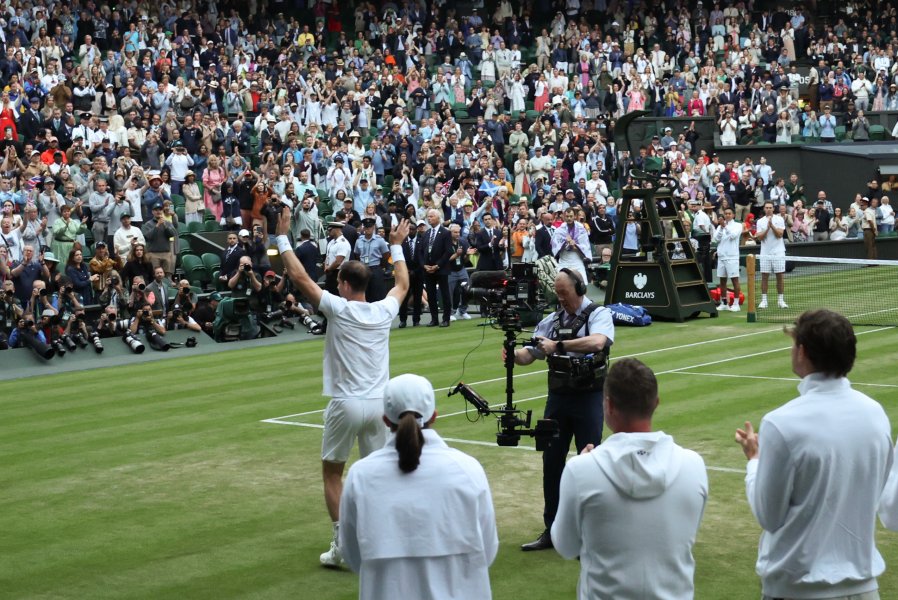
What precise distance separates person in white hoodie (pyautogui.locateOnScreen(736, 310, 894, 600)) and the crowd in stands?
62.7ft

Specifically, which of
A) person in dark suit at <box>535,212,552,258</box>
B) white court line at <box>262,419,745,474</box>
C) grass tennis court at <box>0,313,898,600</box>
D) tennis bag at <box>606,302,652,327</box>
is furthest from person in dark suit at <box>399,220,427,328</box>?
white court line at <box>262,419,745,474</box>

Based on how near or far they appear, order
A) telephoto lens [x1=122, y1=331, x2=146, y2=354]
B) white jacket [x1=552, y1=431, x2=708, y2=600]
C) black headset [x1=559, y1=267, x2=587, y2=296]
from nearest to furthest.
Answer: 1. white jacket [x1=552, y1=431, x2=708, y2=600]
2. black headset [x1=559, y1=267, x2=587, y2=296]
3. telephoto lens [x1=122, y1=331, x2=146, y2=354]

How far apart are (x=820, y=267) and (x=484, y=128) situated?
33.7 feet

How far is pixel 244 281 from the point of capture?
80.5 ft

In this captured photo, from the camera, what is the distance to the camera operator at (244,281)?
24.3 meters

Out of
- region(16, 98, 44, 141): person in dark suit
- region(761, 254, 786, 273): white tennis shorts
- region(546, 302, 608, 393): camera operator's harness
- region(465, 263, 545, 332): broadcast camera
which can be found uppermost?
region(16, 98, 44, 141): person in dark suit

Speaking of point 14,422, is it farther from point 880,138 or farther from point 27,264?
point 880,138

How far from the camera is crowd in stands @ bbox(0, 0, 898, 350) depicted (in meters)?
25.8

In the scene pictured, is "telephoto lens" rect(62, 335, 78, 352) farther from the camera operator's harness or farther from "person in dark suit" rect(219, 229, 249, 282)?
the camera operator's harness

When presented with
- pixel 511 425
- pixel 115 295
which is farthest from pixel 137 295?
pixel 511 425

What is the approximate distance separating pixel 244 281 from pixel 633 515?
20123 millimetres

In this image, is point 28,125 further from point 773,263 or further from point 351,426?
point 351,426

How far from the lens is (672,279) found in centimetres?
2472

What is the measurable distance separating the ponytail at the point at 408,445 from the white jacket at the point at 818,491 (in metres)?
1.33
